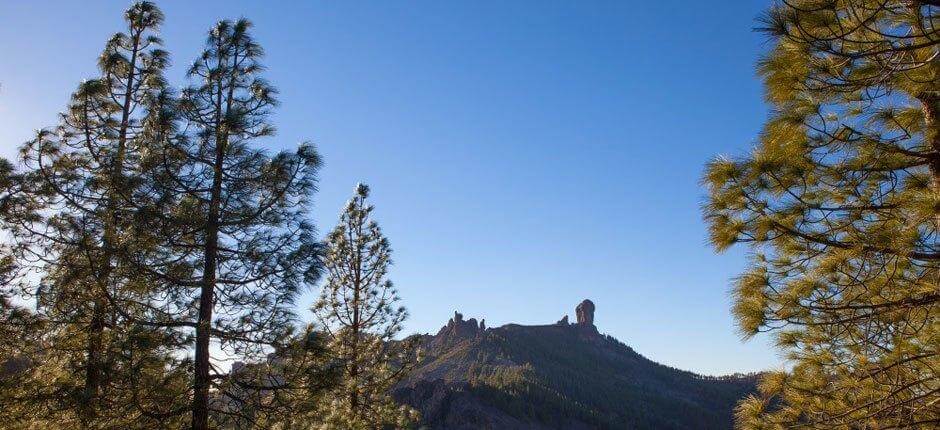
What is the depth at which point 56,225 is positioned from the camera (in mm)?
11289

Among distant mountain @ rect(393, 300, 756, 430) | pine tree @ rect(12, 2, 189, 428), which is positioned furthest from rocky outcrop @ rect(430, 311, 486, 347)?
pine tree @ rect(12, 2, 189, 428)

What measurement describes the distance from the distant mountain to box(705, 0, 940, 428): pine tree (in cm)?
6606

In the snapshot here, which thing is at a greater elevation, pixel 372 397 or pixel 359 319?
pixel 359 319

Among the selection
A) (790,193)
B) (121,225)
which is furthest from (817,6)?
(121,225)

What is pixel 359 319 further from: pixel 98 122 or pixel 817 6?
pixel 817 6

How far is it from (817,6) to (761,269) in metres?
2.72

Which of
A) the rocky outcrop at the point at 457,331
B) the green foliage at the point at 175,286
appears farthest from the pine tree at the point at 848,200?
the rocky outcrop at the point at 457,331

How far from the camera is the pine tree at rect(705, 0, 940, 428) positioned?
15.8ft

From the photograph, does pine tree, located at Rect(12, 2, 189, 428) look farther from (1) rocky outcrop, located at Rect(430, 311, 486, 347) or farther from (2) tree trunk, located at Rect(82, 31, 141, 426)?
(1) rocky outcrop, located at Rect(430, 311, 486, 347)

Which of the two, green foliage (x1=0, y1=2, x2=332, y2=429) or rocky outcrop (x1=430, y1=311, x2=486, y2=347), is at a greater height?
rocky outcrop (x1=430, y1=311, x2=486, y2=347)

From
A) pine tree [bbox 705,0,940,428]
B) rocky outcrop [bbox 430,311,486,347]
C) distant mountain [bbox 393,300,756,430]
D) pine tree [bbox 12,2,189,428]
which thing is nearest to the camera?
pine tree [bbox 705,0,940,428]

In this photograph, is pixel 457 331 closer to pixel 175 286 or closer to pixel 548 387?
pixel 548 387

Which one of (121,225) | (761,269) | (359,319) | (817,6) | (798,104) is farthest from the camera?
(359,319)

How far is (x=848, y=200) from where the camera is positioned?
223 inches
